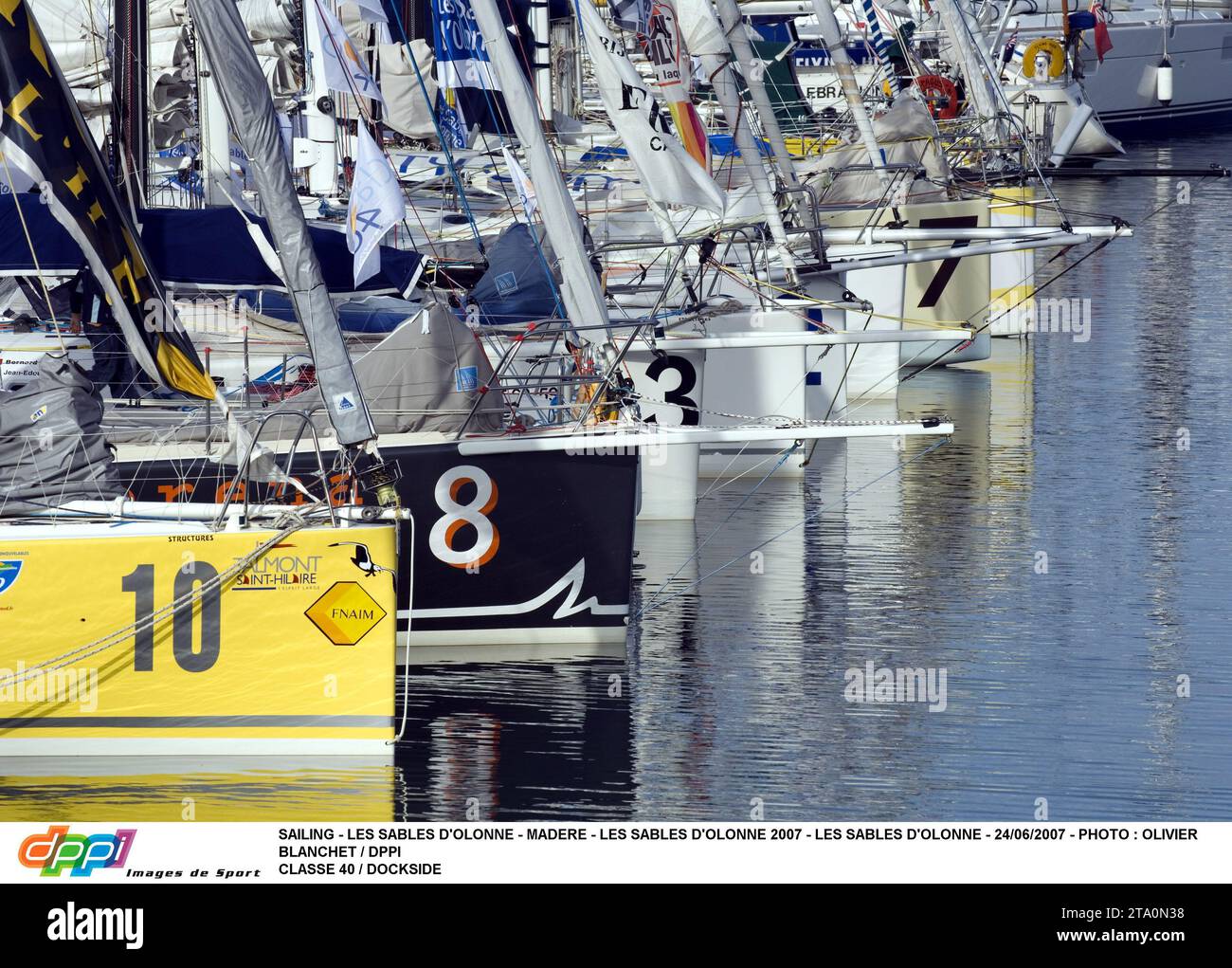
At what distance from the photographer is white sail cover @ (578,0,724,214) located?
562 inches

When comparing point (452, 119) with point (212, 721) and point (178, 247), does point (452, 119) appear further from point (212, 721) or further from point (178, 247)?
point (212, 721)

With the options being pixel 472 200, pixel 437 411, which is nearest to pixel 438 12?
pixel 472 200

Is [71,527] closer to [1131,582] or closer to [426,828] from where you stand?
[426,828]

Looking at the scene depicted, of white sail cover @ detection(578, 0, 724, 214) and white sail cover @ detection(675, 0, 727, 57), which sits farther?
white sail cover @ detection(675, 0, 727, 57)

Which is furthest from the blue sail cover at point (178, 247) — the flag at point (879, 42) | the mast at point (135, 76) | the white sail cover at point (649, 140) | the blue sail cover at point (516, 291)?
the flag at point (879, 42)

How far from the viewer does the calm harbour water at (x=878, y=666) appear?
1020 cm

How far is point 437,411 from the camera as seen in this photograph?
40.8 feet

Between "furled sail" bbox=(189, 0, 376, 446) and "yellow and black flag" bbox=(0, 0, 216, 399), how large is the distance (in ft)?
2.98

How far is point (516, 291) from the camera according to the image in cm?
1639

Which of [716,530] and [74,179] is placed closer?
[74,179]

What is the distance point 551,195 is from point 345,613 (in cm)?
386

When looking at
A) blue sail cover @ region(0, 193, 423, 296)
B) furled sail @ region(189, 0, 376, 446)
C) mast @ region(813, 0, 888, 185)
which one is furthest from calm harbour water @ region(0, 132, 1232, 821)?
blue sail cover @ region(0, 193, 423, 296)

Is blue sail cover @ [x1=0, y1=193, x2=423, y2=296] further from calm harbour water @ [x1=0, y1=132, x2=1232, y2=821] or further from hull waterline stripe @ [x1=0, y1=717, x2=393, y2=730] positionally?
hull waterline stripe @ [x1=0, y1=717, x2=393, y2=730]

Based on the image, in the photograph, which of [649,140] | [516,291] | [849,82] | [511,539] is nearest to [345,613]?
[511,539]
